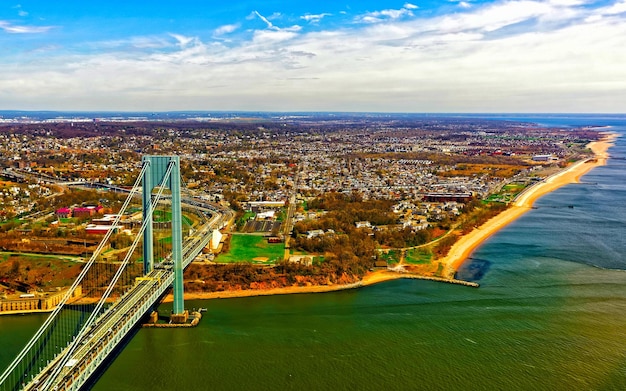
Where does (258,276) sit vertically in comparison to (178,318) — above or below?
above

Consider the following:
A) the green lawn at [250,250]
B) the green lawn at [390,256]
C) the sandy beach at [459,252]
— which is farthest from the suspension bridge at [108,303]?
the green lawn at [390,256]

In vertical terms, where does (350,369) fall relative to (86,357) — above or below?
below

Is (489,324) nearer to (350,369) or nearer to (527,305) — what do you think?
(527,305)

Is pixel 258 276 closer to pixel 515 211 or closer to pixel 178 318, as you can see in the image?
pixel 178 318

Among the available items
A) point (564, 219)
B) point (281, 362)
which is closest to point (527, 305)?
point (281, 362)

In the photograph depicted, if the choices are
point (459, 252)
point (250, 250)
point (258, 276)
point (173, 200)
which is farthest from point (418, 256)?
point (173, 200)

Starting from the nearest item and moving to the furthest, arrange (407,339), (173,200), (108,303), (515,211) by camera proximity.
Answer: (407,339) < (173,200) < (108,303) < (515,211)

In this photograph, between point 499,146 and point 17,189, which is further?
point 499,146
